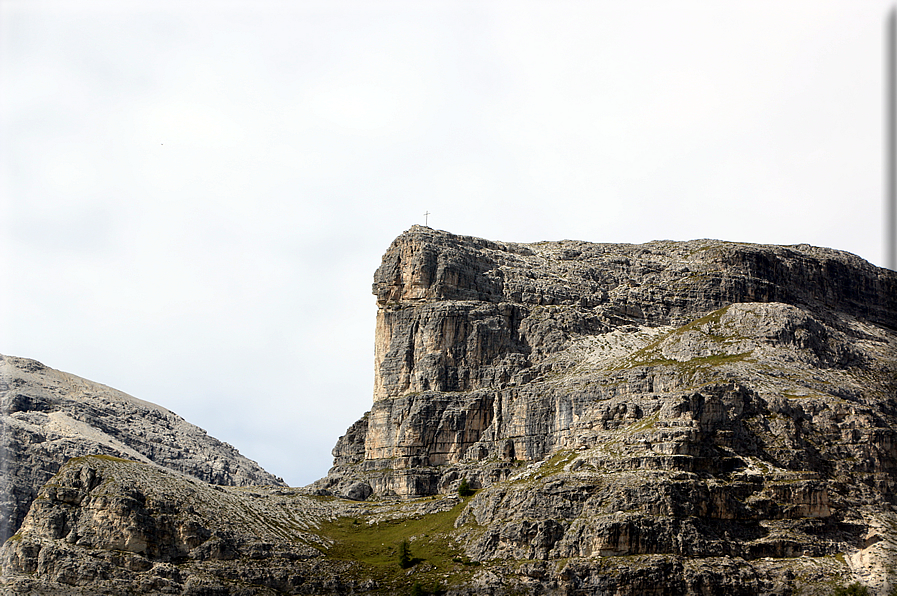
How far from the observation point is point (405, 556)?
575ft

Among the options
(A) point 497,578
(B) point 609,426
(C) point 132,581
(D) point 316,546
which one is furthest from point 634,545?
(C) point 132,581

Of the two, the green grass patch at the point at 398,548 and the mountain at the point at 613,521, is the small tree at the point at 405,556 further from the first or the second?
the mountain at the point at 613,521

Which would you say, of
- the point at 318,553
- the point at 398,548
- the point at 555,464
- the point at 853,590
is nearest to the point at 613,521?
the point at 555,464

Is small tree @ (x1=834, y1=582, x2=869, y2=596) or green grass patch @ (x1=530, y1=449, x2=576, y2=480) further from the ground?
green grass patch @ (x1=530, y1=449, x2=576, y2=480)

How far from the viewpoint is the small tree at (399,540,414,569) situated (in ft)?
572

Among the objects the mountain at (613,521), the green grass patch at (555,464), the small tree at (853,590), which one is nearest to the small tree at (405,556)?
the mountain at (613,521)

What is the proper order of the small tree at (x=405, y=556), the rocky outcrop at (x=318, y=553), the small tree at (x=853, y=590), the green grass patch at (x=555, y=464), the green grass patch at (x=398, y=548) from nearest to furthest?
the small tree at (x=853, y=590), the rocky outcrop at (x=318, y=553), the green grass patch at (x=398, y=548), the small tree at (x=405, y=556), the green grass patch at (x=555, y=464)

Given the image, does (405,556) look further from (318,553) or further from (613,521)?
(613,521)

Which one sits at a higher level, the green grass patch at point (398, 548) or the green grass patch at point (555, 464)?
the green grass patch at point (555, 464)

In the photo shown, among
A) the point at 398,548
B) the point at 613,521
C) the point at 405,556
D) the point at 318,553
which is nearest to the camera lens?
the point at 613,521

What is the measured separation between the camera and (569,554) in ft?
531

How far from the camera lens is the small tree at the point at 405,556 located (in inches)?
6865

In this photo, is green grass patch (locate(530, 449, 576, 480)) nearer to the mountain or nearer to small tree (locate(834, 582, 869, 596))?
the mountain

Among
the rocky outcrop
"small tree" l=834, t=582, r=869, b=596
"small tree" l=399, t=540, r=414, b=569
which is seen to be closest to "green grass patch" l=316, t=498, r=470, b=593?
"small tree" l=399, t=540, r=414, b=569
